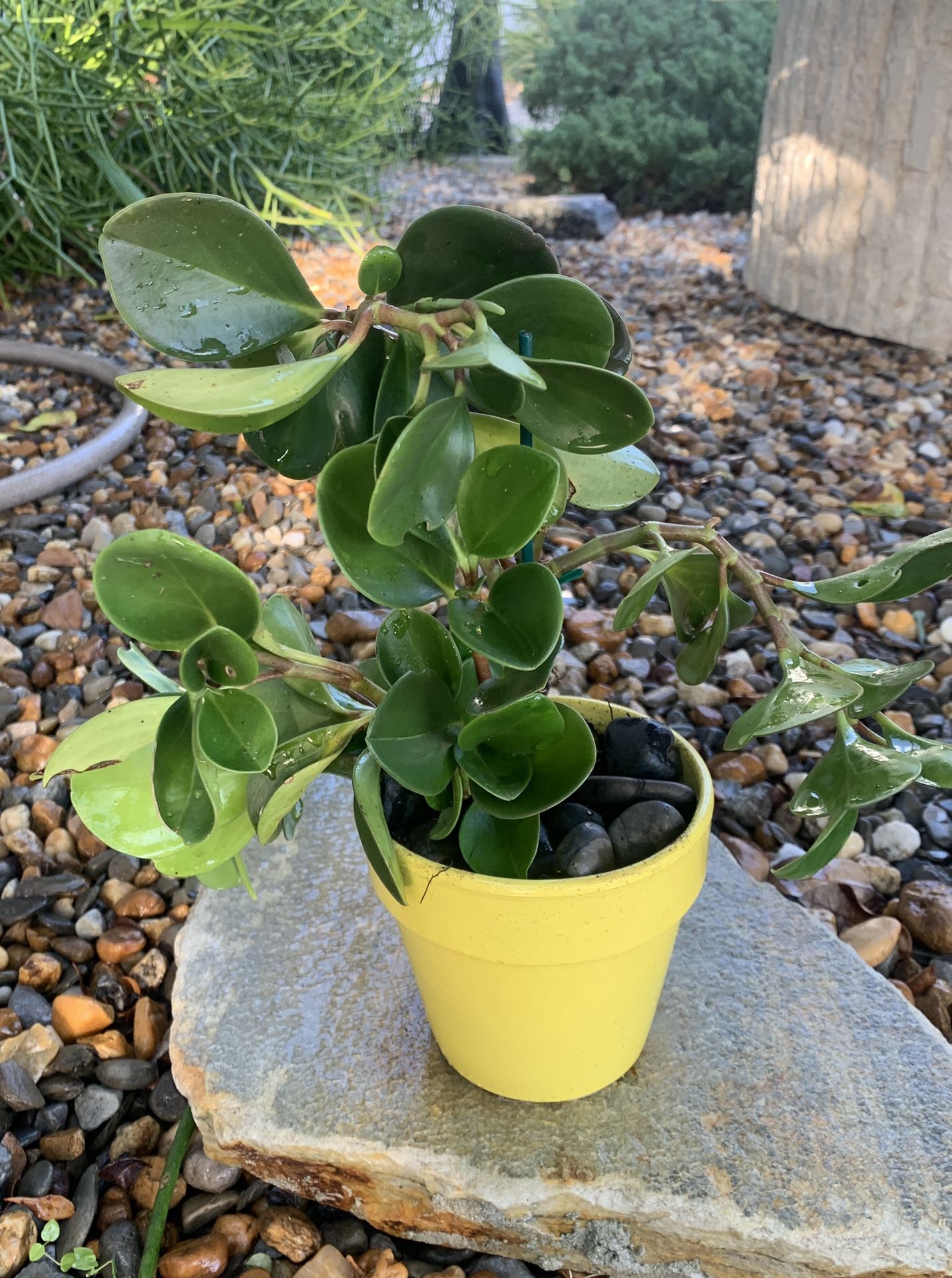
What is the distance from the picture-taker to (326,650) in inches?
57.5

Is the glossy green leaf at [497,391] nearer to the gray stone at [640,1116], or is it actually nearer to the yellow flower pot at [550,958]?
the yellow flower pot at [550,958]

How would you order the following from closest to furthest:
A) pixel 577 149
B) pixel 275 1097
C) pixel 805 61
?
pixel 275 1097 < pixel 805 61 < pixel 577 149

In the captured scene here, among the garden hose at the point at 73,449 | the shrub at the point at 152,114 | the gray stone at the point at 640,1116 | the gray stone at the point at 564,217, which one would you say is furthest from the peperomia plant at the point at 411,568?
the gray stone at the point at 564,217

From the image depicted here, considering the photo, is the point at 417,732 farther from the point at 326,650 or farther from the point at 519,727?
the point at 326,650

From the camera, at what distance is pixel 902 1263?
69 cm

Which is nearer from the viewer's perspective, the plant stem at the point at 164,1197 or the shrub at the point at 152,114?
the plant stem at the point at 164,1197

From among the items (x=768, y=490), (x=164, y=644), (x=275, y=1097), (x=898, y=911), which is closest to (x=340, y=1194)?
(x=275, y=1097)

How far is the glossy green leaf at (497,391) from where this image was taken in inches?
19.5

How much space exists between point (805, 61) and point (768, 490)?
127cm

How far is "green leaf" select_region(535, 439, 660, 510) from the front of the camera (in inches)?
26.3

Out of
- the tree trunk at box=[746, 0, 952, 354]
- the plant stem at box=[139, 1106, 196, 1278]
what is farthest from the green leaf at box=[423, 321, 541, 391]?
the tree trunk at box=[746, 0, 952, 354]

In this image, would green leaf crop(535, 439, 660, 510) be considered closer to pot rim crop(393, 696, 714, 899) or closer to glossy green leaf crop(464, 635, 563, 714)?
glossy green leaf crop(464, 635, 563, 714)

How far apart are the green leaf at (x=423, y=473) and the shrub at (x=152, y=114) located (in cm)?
194

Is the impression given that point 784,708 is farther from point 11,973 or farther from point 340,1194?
point 11,973
